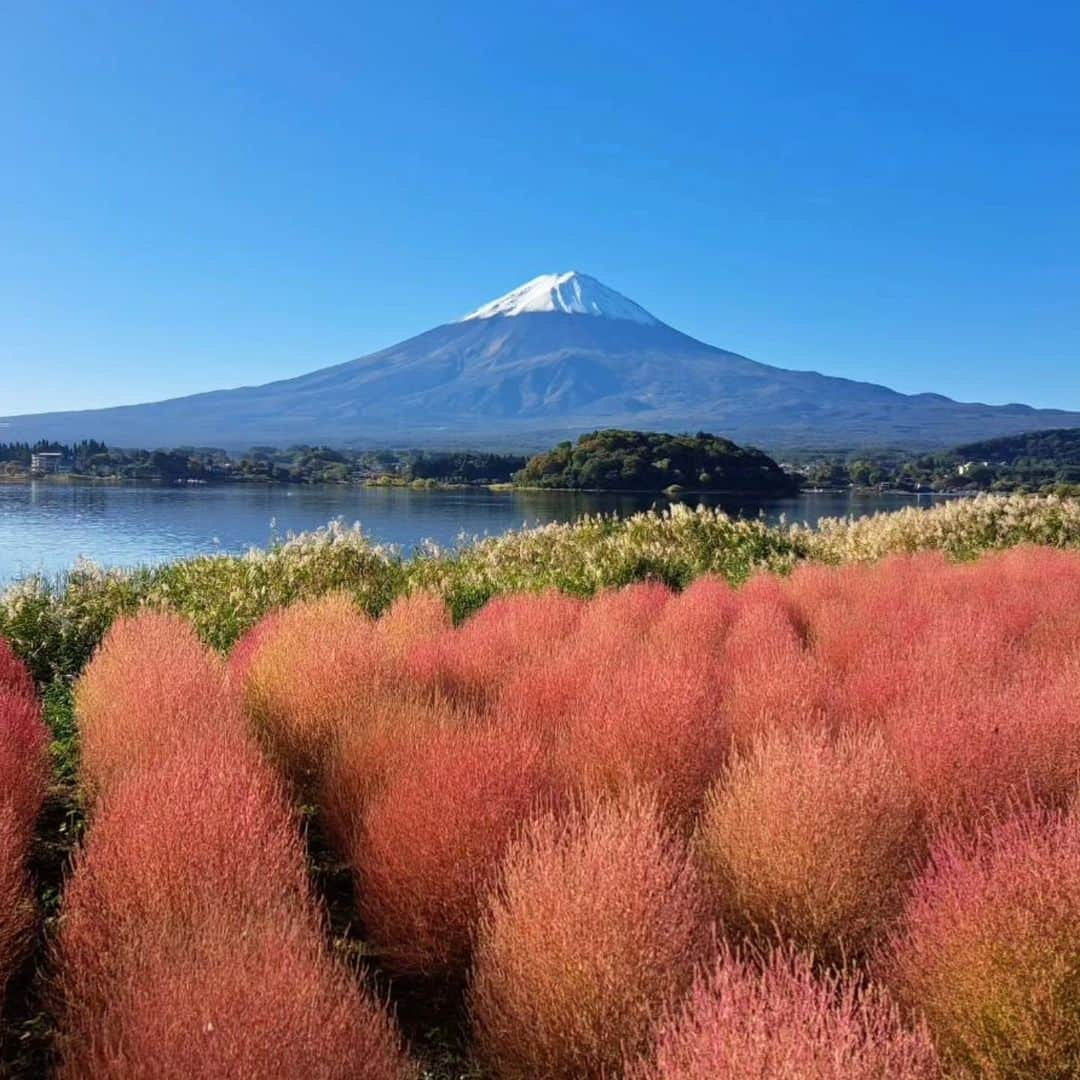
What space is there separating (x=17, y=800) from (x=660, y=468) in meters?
42.5

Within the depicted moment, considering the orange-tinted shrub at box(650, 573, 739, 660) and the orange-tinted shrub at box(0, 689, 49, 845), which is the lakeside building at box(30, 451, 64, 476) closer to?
the orange-tinted shrub at box(650, 573, 739, 660)

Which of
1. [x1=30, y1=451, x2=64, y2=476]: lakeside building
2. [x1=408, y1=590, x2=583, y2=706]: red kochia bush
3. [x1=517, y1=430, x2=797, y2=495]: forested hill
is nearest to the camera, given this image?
[x1=408, y1=590, x2=583, y2=706]: red kochia bush

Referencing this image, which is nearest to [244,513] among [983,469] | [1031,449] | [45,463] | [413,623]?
[413,623]

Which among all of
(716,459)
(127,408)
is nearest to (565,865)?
(716,459)

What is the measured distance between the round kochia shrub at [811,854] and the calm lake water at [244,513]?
29.3 feet

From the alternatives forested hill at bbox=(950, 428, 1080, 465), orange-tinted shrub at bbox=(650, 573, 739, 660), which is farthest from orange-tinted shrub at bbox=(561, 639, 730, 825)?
forested hill at bbox=(950, 428, 1080, 465)

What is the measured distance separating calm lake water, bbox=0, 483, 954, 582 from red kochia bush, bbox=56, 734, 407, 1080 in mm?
7758

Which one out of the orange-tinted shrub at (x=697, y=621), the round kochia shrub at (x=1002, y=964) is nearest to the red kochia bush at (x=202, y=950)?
the round kochia shrub at (x=1002, y=964)

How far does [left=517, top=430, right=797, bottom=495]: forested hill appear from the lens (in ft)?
152

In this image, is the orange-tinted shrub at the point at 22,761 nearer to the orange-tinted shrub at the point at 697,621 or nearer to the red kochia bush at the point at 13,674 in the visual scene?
the red kochia bush at the point at 13,674

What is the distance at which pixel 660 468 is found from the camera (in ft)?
151

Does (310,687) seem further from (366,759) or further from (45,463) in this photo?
(45,463)

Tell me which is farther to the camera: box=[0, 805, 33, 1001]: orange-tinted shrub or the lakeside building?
the lakeside building

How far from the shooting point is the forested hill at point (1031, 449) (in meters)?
69.4
